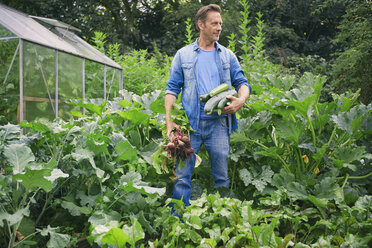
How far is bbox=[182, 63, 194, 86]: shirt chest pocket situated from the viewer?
3.05 metres

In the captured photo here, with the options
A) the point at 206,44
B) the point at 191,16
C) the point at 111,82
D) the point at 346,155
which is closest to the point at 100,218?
the point at 206,44

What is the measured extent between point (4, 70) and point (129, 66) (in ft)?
13.6

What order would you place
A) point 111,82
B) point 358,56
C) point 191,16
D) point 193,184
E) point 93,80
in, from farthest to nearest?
point 191,16 → point 358,56 → point 111,82 → point 93,80 → point 193,184

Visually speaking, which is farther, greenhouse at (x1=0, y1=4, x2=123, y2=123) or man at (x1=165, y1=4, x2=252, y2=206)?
greenhouse at (x1=0, y1=4, x2=123, y2=123)

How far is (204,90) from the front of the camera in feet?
9.93

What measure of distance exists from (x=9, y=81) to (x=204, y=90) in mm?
4183

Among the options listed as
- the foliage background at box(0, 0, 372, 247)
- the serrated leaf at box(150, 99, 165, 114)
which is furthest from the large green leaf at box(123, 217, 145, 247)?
the serrated leaf at box(150, 99, 165, 114)

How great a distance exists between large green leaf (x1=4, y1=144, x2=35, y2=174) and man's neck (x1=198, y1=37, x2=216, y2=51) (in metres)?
1.57

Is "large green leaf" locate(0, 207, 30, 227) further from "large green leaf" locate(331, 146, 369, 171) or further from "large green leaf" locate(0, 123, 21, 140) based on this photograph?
"large green leaf" locate(331, 146, 369, 171)

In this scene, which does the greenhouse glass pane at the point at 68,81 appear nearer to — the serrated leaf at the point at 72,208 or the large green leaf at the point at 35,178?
the serrated leaf at the point at 72,208

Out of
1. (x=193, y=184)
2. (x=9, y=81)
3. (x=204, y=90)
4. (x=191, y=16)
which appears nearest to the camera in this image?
(x=204, y=90)

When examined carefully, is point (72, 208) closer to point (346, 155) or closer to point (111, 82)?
point (346, 155)

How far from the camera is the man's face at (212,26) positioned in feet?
9.74

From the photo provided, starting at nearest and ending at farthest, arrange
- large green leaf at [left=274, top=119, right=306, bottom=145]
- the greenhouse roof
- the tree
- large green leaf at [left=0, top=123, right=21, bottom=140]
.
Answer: large green leaf at [left=0, top=123, right=21, bottom=140] → large green leaf at [left=274, top=119, right=306, bottom=145] → the greenhouse roof → the tree
